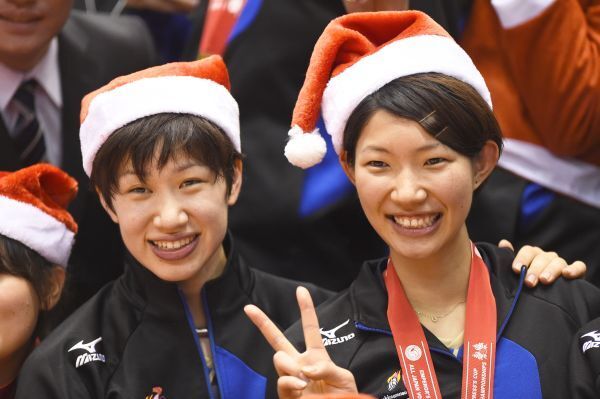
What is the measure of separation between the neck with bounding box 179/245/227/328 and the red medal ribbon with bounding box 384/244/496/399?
0.53 meters

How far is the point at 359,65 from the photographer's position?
2820mm

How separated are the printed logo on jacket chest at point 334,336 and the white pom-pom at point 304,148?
0.41 metres

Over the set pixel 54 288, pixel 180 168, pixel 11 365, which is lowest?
pixel 11 365

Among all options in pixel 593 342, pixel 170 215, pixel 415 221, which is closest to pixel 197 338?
pixel 170 215

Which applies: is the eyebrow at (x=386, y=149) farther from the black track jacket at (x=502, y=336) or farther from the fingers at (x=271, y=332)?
the fingers at (x=271, y=332)

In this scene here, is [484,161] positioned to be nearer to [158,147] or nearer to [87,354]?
[158,147]

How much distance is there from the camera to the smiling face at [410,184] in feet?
8.87

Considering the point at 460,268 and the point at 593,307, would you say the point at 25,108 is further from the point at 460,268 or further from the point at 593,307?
the point at 593,307

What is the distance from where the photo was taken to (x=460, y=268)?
287 cm

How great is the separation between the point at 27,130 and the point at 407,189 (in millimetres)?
1561

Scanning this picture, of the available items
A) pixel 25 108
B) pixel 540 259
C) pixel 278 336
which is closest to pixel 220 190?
pixel 278 336

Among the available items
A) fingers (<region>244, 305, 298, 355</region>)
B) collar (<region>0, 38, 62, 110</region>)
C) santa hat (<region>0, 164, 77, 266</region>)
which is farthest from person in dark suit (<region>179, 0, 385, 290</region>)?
fingers (<region>244, 305, 298, 355</region>)

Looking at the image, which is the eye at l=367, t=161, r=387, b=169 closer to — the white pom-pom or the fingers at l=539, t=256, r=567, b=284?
the white pom-pom

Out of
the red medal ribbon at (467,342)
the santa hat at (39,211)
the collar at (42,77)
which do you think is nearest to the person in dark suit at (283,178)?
the collar at (42,77)
